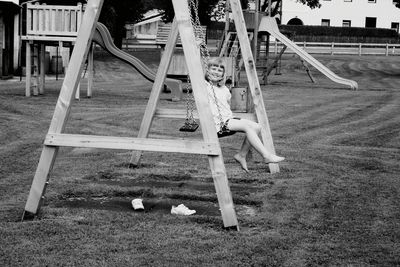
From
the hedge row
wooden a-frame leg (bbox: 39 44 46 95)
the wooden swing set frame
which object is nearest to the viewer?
the wooden swing set frame

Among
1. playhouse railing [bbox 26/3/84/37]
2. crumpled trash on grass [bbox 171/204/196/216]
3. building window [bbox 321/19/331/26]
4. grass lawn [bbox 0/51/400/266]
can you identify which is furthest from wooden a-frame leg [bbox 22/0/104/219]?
building window [bbox 321/19/331/26]

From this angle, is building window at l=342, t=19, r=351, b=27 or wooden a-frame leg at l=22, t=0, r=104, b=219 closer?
wooden a-frame leg at l=22, t=0, r=104, b=219

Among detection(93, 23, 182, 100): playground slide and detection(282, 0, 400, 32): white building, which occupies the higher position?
detection(282, 0, 400, 32): white building

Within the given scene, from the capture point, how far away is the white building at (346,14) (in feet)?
229

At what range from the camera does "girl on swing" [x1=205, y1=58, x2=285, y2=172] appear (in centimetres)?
834

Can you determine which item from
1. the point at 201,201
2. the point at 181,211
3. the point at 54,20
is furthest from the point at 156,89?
the point at 54,20

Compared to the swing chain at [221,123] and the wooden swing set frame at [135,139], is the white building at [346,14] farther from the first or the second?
the wooden swing set frame at [135,139]

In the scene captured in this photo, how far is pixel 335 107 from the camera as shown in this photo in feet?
62.5

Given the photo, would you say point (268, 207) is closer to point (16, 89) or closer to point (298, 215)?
point (298, 215)

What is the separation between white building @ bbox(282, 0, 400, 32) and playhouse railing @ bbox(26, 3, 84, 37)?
52.0m

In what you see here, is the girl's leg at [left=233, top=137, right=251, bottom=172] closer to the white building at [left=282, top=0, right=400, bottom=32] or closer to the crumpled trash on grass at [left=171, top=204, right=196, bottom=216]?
the crumpled trash on grass at [left=171, top=204, right=196, bottom=216]

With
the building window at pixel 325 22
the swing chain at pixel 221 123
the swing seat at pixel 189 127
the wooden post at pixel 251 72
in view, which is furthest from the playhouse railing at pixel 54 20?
the building window at pixel 325 22

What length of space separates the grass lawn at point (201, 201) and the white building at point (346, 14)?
182 feet

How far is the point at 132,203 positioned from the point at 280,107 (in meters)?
11.8
